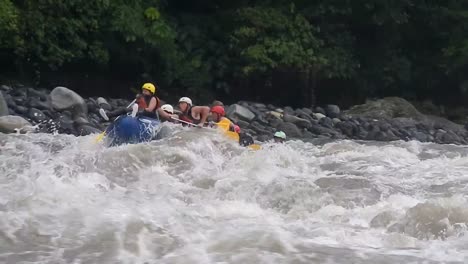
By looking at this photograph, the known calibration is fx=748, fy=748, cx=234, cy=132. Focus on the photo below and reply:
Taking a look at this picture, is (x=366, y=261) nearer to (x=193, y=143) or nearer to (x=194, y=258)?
(x=194, y=258)

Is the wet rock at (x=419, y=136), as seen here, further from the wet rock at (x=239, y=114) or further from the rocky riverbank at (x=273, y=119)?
the wet rock at (x=239, y=114)

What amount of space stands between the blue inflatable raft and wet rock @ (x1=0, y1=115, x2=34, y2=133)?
2082mm

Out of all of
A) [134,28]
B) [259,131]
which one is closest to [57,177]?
[259,131]

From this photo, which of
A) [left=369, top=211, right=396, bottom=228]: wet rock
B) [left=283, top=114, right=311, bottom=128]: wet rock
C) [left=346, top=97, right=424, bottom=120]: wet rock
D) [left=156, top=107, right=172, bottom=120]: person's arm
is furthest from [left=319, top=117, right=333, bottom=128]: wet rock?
[left=369, top=211, right=396, bottom=228]: wet rock

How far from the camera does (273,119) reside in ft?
50.7

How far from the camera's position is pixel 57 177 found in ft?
23.7

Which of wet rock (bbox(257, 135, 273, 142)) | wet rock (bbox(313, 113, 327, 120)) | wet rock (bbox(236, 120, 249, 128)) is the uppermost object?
wet rock (bbox(313, 113, 327, 120))

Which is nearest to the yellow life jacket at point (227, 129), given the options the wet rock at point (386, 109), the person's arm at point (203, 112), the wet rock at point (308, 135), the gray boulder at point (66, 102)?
the person's arm at point (203, 112)

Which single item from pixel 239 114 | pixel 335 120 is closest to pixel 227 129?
pixel 239 114

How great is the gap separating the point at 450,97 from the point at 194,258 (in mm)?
18336

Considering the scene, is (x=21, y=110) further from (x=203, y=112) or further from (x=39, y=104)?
(x=203, y=112)

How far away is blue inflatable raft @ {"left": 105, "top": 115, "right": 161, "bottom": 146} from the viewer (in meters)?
9.78

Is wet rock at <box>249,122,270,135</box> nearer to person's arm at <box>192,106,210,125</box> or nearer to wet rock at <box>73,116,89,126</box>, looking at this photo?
wet rock at <box>73,116,89,126</box>

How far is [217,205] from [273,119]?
884cm
